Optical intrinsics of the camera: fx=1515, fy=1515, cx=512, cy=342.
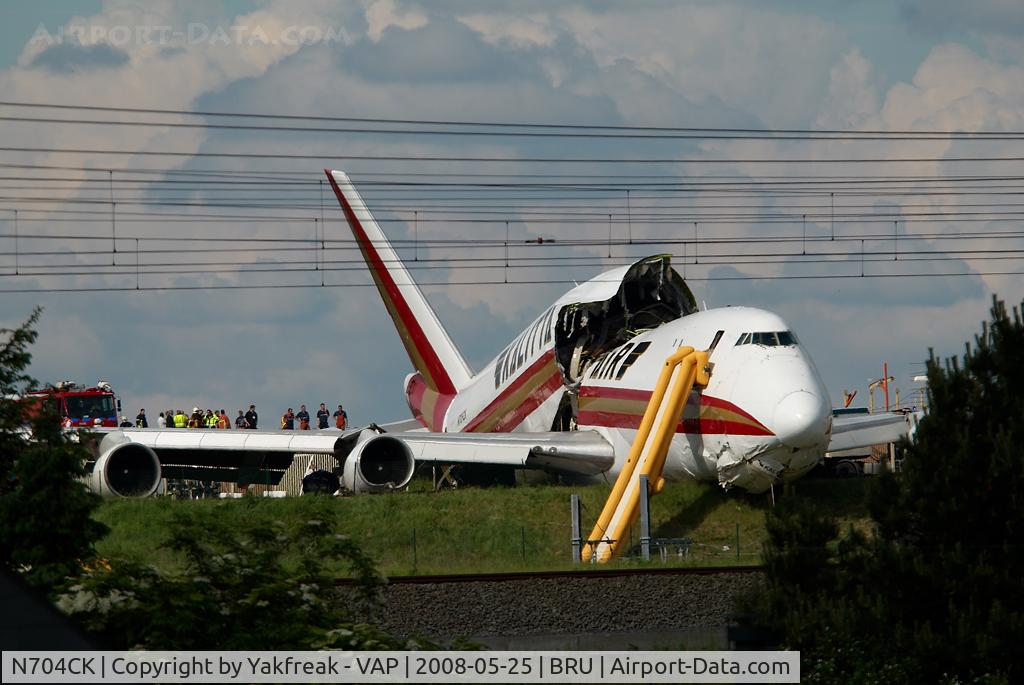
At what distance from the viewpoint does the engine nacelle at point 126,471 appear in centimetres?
3462

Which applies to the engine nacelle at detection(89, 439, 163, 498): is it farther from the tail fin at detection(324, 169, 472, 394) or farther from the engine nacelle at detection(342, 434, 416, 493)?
the tail fin at detection(324, 169, 472, 394)

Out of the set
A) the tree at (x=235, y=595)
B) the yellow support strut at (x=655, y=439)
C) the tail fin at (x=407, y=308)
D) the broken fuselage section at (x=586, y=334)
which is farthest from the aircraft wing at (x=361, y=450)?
the tree at (x=235, y=595)

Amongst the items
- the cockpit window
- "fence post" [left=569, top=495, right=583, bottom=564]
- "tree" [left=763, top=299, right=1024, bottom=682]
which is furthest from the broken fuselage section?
"tree" [left=763, top=299, right=1024, bottom=682]

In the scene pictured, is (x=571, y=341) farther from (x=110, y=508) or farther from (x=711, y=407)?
(x=110, y=508)

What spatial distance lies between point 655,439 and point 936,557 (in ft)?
39.5

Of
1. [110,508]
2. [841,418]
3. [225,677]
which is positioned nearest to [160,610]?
[225,677]

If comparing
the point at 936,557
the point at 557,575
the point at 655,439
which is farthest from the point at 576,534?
the point at 936,557

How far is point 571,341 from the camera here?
3822 centimetres

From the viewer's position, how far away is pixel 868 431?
34.4 metres

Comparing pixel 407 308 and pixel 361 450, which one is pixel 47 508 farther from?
pixel 407 308

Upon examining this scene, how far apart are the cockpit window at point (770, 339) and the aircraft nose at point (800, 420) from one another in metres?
1.69

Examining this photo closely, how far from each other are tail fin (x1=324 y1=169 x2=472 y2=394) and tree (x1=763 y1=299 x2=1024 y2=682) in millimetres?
28274

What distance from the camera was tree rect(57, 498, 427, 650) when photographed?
14.2 meters

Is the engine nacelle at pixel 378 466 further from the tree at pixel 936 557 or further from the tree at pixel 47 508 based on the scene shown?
the tree at pixel 936 557
